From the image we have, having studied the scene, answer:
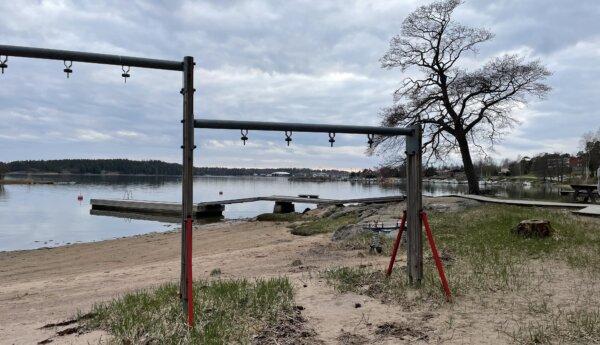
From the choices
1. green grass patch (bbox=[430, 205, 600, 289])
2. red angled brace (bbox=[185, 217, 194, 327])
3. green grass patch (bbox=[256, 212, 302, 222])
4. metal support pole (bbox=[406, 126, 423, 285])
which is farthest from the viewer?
green grass patch (bbox=[256, 212, 302, 222])

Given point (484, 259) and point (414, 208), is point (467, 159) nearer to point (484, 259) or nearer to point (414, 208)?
point (484, 259)

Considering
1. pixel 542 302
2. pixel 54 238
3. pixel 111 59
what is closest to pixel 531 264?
pixel 542 302

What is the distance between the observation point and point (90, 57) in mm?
5219

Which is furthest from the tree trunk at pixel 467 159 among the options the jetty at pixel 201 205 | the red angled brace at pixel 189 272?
the red angled brace at pixel 189 272

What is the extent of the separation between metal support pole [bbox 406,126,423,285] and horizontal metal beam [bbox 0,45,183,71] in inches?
139

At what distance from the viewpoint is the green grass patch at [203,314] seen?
470 cm

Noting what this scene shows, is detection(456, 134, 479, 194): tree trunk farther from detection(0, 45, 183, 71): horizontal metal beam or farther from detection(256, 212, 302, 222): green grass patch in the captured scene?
detection(0, 45, 183, 71): horizontal metal beam

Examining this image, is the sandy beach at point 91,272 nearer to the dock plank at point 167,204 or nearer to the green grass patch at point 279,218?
the green grass patch at point 279,218

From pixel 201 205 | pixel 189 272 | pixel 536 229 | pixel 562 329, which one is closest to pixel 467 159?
pixel 536 229

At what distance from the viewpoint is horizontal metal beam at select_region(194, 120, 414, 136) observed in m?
5.70

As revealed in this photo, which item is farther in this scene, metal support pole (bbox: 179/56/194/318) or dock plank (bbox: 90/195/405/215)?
dock plank (bbox: 90/195/405/215)

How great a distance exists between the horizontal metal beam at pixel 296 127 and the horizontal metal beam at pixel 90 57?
2.32 ft

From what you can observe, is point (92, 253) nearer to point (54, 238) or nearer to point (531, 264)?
point (54, 238)

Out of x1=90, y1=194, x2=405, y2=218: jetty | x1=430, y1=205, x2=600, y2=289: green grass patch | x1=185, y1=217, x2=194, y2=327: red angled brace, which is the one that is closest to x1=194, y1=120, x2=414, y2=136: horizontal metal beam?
x1=185, y1=217, x2=194, y2=327: red angled brace
